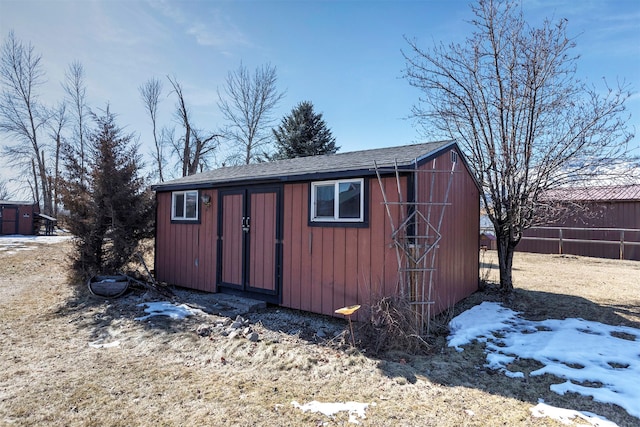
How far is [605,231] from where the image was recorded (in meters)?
12.9

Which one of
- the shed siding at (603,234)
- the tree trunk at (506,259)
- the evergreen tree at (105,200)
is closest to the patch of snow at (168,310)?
the evergreen tree at (105,200)

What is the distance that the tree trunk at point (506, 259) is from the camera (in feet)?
22.2

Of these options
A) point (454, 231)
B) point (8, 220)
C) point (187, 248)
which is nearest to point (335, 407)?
point (454, 231)

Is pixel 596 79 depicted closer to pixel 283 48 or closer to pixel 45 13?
pixel 283 48

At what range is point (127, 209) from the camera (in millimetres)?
7383

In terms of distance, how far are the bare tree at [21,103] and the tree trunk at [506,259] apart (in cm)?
2569

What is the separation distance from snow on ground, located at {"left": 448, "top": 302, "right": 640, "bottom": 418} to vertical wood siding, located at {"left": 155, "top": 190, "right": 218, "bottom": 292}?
4.63 meters

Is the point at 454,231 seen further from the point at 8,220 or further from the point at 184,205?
the point at 8,220

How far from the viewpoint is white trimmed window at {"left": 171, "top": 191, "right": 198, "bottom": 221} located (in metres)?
7.22

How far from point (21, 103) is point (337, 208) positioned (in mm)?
27789

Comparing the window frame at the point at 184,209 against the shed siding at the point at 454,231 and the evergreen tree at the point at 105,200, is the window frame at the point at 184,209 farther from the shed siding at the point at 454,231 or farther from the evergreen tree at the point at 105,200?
the shed siding at the point at 454,231

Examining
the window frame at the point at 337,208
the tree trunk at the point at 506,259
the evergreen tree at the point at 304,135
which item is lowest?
the tree trunk at the point at 506,259

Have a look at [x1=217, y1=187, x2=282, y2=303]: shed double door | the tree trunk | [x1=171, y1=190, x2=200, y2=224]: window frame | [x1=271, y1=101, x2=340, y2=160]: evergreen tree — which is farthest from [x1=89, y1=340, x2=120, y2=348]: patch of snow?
[x1=271, y1=101, x2=340, y2=160]: evergreen tree

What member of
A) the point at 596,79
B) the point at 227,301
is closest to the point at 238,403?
the point at 227,301
